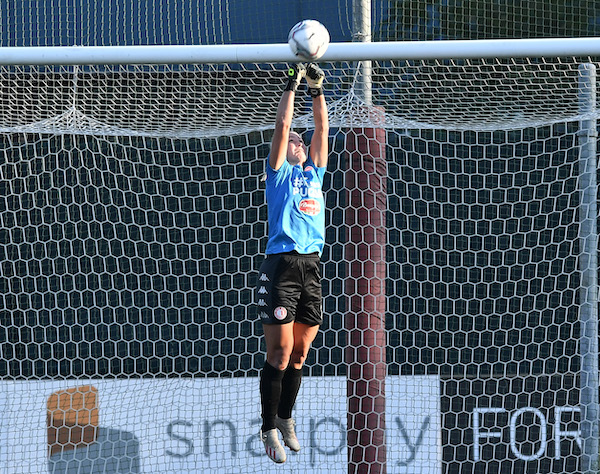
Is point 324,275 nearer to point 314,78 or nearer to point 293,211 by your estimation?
point 293,211

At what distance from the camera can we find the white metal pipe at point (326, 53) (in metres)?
4.83

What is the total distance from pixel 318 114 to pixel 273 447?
1746mm

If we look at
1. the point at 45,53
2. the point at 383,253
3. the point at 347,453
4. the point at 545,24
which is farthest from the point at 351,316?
the point at 545,24

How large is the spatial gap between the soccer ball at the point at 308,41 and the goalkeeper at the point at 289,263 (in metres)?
0.13

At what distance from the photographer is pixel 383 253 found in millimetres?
5816

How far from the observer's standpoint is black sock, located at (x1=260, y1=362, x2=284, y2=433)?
4430 millimetres

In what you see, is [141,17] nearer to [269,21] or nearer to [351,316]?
[269,21]

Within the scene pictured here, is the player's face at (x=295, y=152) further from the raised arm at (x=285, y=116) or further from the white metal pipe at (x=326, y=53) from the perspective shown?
the white metal pipe at (x=326, y=53)

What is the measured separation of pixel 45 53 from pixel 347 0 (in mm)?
3085

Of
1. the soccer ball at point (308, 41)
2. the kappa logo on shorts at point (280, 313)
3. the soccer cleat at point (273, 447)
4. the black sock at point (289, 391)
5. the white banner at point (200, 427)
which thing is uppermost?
the soccer ball at point (308, 41)

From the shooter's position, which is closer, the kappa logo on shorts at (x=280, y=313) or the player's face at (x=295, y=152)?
the kappa logo on shorts at (x=280, y=313)

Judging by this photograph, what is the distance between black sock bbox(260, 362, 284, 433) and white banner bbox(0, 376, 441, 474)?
177 cm

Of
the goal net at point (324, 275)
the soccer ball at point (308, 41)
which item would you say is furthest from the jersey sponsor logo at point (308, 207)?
the goal net at point (324, 275)

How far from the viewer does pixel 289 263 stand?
4355mm
